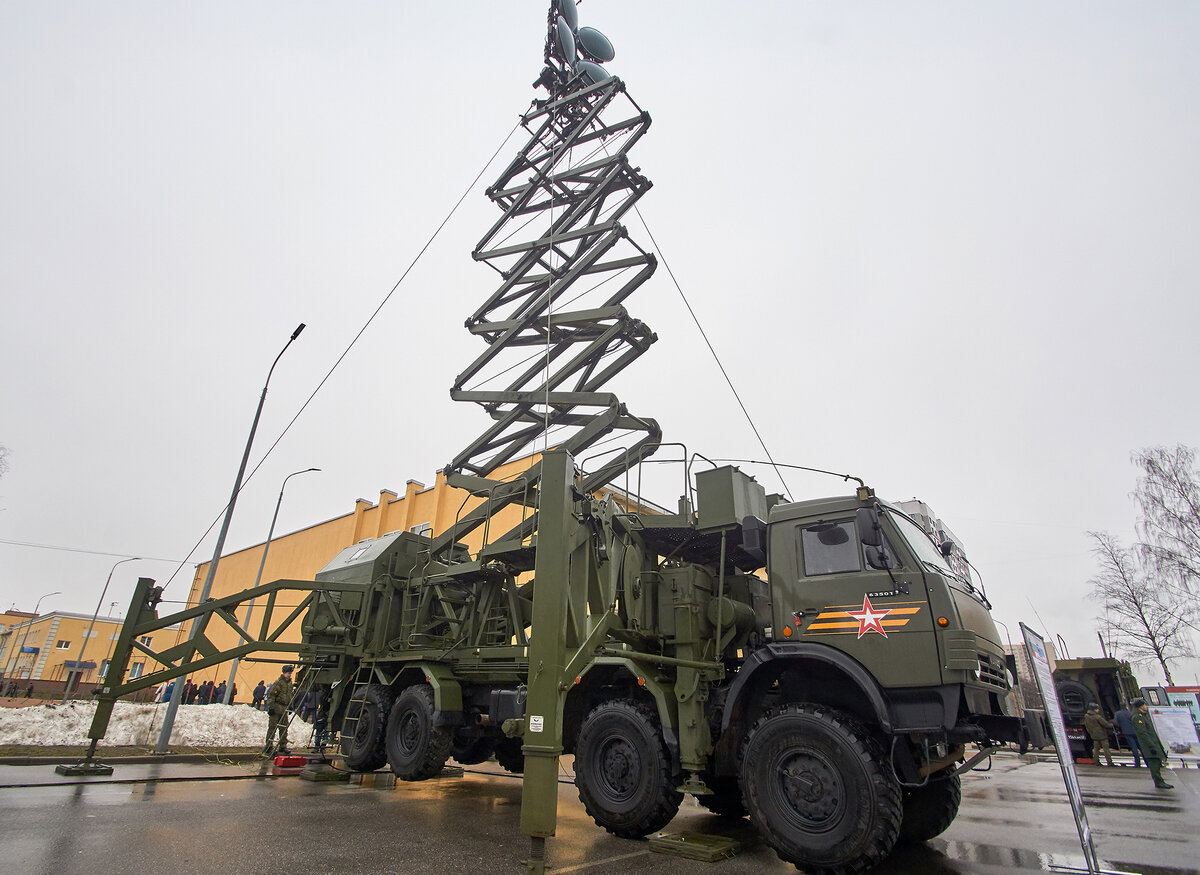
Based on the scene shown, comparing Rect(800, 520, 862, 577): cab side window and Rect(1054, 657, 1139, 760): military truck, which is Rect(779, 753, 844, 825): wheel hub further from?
Rect(1054, 657, 1139, 760): military truck

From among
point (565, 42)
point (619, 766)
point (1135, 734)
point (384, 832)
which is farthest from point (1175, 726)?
point (565, 42)

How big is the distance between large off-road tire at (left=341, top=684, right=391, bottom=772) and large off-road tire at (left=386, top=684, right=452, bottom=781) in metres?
0.35

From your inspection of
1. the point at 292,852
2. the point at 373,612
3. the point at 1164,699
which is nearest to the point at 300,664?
the point at 373,612

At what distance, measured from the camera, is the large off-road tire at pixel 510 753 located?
31.6ft

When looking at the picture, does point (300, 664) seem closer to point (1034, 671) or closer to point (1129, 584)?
point (1034, 671)

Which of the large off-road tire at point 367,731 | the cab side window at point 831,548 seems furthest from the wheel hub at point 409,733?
the cab side window at point 831,548

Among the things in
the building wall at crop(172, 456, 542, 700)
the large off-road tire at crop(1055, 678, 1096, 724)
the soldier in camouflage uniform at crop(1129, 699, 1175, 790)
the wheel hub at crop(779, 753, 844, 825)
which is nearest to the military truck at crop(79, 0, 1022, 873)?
the wheel hub at crop(779, 753, 844, 825)

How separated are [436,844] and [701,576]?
12.3 ft

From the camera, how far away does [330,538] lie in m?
29.1

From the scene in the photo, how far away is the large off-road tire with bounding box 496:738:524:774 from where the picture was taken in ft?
31.6

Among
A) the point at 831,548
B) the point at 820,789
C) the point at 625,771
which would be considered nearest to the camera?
the point at 820,789

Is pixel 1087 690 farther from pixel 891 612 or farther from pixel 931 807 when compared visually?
pixel 891 612

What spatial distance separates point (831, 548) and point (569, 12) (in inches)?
480

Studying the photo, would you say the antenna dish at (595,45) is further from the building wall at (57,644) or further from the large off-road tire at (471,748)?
the building wall at (57,644)
